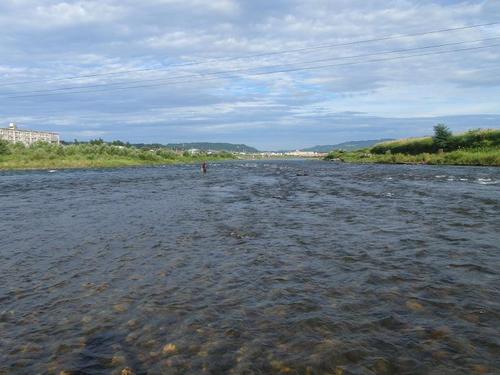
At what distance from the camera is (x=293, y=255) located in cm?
1253

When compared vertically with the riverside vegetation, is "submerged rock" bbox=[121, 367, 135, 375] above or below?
below

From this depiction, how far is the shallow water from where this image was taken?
6547 millimetres

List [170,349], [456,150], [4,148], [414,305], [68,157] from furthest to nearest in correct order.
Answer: [68,157], [4,148], [456,150], [414,305], [170,349]

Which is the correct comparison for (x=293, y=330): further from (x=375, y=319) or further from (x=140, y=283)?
(x=140, y=283)

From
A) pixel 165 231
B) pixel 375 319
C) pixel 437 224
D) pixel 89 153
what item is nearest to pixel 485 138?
pixel 437 224

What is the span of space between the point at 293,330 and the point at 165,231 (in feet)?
33.4

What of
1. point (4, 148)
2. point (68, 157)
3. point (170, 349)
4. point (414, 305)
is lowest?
point (170, 349)

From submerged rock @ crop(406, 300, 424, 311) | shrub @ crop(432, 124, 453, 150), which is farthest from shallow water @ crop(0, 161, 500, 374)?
shrub @ crop(432, 124, 453, 150)

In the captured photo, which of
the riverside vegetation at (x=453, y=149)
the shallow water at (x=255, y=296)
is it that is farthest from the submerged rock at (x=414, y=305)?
the riverside vegetation at (x=453, y=149)

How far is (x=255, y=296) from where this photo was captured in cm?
920

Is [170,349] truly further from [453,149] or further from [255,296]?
[453,149]

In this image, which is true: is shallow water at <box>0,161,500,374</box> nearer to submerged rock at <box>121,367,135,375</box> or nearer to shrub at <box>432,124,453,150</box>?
submerged rock at <box>121,367,135,375</box>

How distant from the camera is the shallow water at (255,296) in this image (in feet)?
21.5

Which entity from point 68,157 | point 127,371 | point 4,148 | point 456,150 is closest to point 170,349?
point 127,371
